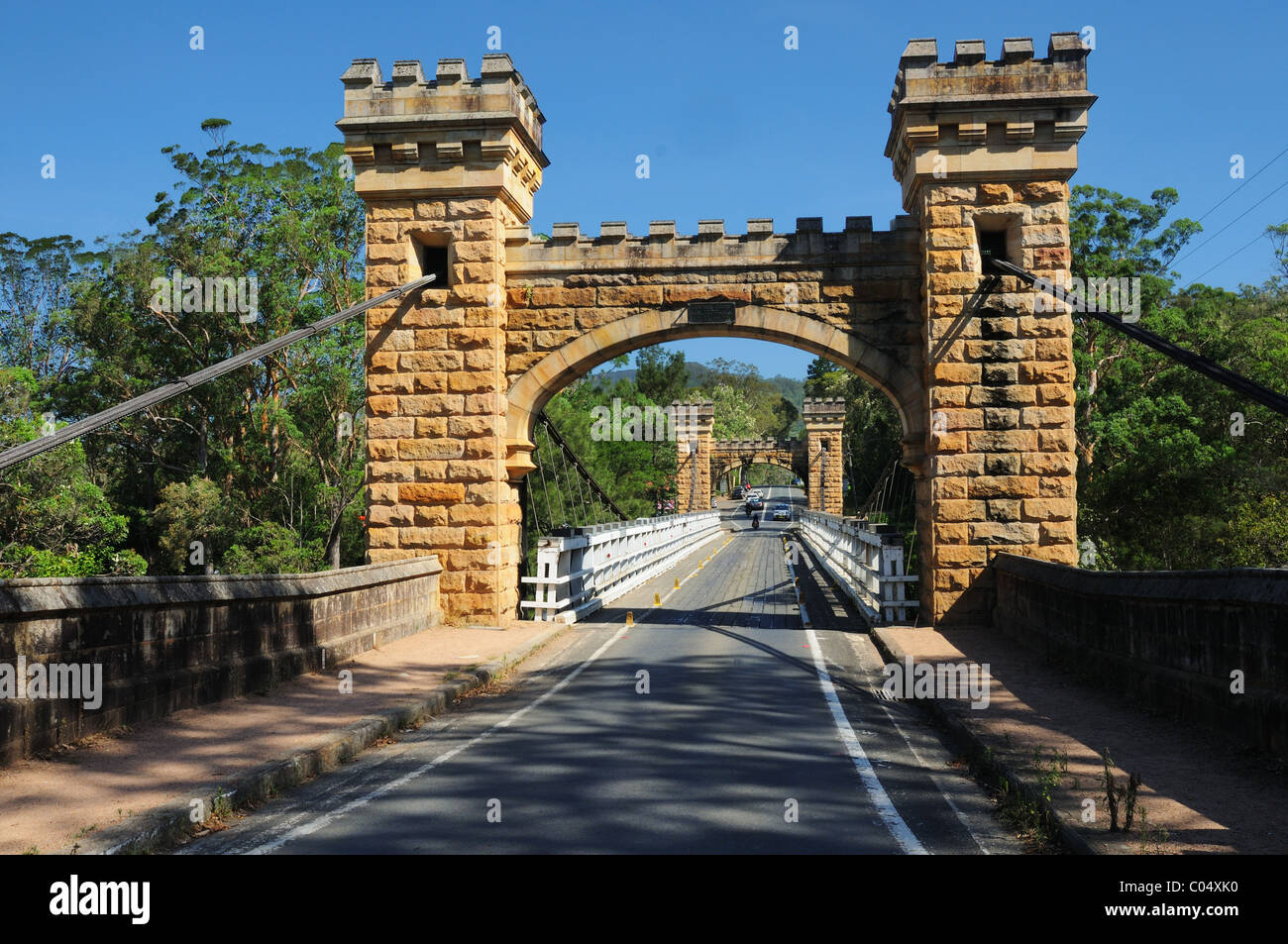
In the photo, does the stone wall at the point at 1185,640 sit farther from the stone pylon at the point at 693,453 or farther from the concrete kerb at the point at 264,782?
the stone pylon at the point at 693,453

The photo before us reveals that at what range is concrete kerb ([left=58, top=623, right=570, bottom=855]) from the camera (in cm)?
468

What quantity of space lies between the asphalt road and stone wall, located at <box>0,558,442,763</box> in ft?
5.09

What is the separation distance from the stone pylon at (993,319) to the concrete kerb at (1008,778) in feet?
15.5

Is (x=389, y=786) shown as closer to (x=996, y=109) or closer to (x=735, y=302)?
(x=735, y=302)

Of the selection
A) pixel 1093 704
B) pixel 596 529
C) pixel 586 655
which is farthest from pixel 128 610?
pixel 596 529

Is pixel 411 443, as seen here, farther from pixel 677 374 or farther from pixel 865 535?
pixel 677 374

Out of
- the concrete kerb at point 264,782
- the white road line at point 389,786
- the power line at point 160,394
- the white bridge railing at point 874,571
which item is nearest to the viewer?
the concrete kerb at point 264,782

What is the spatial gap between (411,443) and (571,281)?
3.06m

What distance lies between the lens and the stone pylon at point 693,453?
58.4 meters

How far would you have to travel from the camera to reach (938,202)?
43.2 ft

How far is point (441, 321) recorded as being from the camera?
13.9 meters

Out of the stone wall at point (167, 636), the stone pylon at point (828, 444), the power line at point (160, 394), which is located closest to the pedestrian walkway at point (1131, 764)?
the stone wall at point (167, 636)

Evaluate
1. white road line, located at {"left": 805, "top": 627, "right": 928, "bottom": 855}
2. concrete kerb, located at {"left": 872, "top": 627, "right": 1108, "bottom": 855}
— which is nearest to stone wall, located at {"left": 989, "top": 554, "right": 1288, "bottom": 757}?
concrete kerb, located at {"left": 872, "top": 627, "right": 1108, "bottom": 855}

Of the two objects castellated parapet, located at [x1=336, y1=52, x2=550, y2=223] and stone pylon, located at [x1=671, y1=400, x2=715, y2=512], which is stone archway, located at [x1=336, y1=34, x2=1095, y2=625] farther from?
stone pylon, located at [x1=671, y1=400, x2=715, y2=512]
